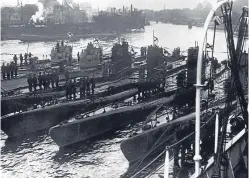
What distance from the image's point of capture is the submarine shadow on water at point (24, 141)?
17766 millimetres

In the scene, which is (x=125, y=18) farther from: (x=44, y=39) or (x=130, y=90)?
(x=130, y=90)

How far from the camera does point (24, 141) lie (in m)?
18.7

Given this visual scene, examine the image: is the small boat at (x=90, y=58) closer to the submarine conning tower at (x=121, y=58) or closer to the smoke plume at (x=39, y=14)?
the submarine conning tower at (x=121, y=58)

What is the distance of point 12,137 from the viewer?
63.1ft

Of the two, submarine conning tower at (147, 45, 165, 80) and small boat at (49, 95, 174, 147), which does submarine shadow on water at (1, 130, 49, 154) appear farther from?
submarine conning tower at (147, 45, 165, 80)

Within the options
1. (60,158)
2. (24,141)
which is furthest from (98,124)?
(24,141)

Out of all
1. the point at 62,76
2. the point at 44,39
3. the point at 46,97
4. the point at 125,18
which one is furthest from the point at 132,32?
the point at 46,97

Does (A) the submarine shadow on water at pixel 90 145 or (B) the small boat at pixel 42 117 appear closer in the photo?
(A) the submarine shadow on water at pixel 90 145

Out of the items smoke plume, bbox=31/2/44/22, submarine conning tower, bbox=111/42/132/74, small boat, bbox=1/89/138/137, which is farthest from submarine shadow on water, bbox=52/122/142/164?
smoke plume, bbox=31/2/44/22

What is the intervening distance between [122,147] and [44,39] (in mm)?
58941

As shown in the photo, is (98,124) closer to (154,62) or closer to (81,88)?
(81,88)

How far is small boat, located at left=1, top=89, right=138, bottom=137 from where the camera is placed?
1919 cm

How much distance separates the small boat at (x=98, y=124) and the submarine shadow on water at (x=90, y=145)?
256mm

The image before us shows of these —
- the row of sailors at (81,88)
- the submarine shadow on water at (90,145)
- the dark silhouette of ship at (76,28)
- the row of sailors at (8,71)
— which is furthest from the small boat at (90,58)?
the dark silhouette of ship at (76,28)
